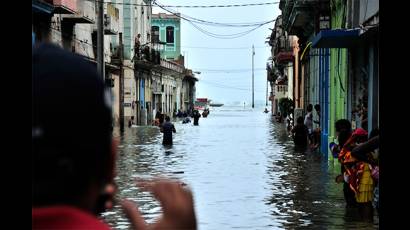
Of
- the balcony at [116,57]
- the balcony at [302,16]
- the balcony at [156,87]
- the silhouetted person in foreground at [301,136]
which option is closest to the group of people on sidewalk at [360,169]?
the balcony at [302,16]

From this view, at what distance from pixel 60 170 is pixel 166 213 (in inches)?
15.8

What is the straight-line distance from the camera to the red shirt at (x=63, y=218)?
57.2 inches

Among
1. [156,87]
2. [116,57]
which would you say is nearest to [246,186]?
[116,57]

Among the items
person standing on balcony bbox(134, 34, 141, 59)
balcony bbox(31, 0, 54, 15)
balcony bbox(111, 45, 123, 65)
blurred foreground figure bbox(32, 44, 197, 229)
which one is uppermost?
person standing on balcony bbox(134, 34, 141, 59)

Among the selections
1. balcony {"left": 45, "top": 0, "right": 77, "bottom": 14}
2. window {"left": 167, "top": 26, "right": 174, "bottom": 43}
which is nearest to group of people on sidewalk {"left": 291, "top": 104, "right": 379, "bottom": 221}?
balcony {"left": 45, "top": 0, "right": 77, "bottom": 14}

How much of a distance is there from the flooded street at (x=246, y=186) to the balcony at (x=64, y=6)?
7216 millimetres

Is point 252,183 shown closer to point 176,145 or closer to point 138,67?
point 176,145

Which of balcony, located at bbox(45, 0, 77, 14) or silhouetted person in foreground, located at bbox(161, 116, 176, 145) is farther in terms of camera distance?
balcony, located at bbox(45, 0, 77, 14)

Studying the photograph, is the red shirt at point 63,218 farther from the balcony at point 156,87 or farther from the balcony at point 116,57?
the balcony at point 156,87

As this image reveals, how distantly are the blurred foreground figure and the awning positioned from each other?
41.9ft

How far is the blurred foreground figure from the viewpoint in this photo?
1454 mm

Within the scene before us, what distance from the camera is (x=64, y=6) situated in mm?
29922

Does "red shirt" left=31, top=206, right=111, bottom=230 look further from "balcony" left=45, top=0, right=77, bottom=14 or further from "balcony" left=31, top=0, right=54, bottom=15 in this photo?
"balcony" left=45, top=0, right=77, bottom=14

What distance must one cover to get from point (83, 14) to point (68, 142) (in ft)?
113
